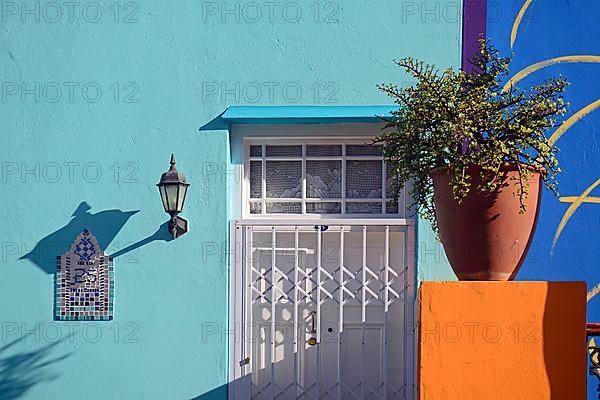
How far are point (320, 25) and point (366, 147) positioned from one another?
0.97 meters

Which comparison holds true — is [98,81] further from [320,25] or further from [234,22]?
[320,25]

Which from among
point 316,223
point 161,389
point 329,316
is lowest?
point 161,389

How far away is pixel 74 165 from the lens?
20.6 ft

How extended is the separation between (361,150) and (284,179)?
62cm

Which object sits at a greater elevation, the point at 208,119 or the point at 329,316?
the point at 208,119

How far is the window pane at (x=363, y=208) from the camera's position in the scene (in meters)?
6.38

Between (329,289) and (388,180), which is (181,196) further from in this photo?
(388,180)

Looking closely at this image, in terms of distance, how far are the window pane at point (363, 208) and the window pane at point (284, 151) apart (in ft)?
1.81

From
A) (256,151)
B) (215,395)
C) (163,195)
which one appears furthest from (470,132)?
(215,395)

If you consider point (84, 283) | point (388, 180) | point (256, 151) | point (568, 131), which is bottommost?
point (84, 283)

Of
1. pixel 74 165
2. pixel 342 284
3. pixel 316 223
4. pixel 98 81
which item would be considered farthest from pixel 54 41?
pixel 342 284

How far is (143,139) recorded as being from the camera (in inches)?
247

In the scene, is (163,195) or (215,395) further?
(215,395)

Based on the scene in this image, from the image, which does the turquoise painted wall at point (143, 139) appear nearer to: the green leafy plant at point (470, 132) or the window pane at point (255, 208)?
the window pane at point (255, 208)
